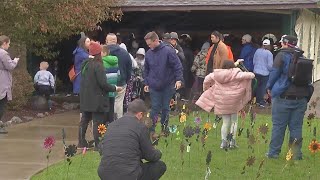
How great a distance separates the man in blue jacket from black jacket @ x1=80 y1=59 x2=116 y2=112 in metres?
1.21

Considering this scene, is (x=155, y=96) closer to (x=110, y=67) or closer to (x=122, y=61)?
(x=122, y=61)

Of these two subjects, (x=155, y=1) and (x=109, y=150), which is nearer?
(x=109, y=150)

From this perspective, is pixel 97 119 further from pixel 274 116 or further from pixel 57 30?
pixel 57 30

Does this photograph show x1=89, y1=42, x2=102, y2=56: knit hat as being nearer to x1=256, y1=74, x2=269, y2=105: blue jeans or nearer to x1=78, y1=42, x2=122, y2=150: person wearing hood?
x1=78, y1=42, x2=122, y2=150: person wearing hood

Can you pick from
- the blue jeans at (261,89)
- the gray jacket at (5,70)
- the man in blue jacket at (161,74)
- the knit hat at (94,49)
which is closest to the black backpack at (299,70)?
the man in blue jacket at (161,74)

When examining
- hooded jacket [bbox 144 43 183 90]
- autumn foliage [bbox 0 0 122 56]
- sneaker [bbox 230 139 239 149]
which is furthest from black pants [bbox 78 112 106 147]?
autumn foliage [bbox 0 0 122 56]

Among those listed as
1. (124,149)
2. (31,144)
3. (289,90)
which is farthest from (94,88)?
(124,149)

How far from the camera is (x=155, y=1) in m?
16.0

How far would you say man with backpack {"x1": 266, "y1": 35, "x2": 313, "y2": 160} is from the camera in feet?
26.7

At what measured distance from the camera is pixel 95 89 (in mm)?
8844

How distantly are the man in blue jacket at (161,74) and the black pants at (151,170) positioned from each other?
138 inches

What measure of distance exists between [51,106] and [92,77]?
627 centimetres

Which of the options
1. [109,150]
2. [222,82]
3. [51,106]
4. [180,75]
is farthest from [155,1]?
[109,150]

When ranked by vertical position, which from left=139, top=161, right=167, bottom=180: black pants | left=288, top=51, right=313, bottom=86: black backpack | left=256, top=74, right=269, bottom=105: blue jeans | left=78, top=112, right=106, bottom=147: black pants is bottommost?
left=256, top=74, right=269, bottom=105: blue jeans
